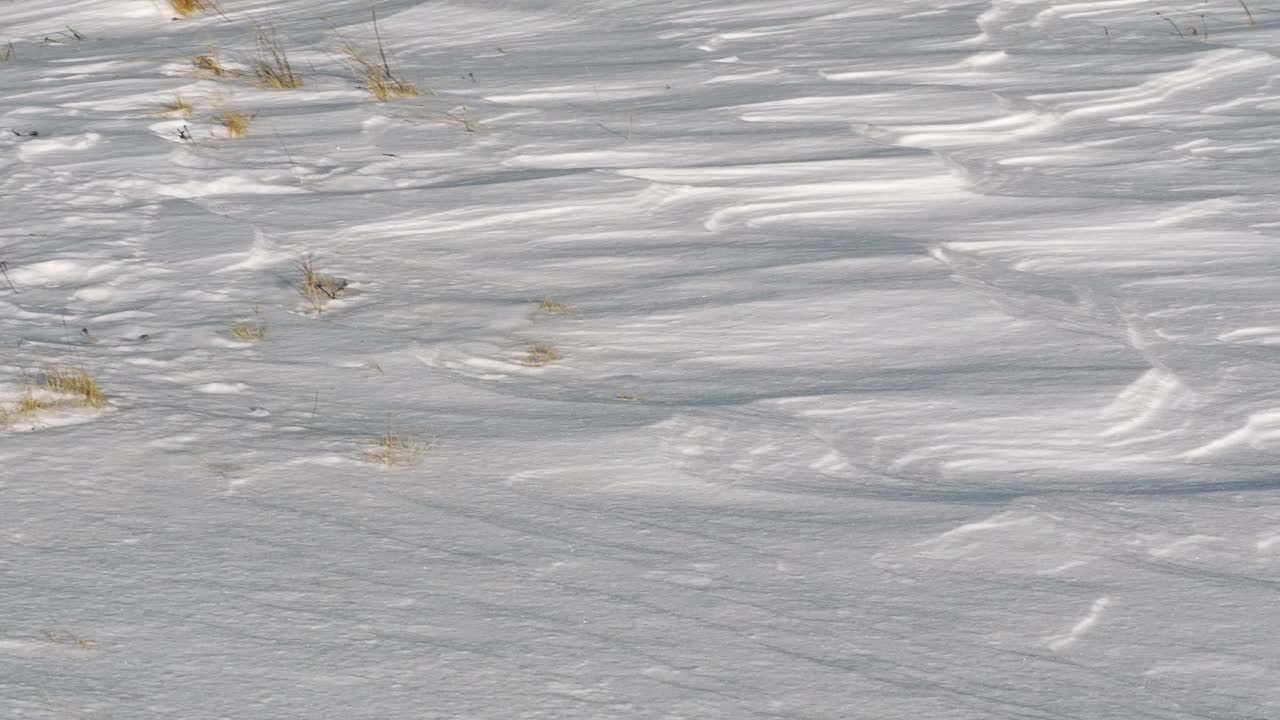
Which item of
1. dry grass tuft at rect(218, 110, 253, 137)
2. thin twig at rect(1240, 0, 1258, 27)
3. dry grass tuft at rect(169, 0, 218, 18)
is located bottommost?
thin twig at rect(1240, 0, 1258, 27)

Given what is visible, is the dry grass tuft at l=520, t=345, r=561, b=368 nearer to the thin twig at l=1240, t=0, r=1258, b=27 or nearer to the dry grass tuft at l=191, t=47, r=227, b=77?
the dry grass tuft at l=191, t=47, r=227, b=77

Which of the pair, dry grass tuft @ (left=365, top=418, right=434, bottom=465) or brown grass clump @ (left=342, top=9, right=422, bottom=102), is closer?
dry grass tuft @ (left=365, top=418, right=434, bottom=465)

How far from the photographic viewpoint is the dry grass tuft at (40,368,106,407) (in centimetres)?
215

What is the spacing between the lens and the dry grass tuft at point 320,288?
2672mm

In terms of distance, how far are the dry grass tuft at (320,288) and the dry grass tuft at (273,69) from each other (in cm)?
191

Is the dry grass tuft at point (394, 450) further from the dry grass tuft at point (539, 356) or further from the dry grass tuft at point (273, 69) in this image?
the dry grass tuft at point (273, 69)

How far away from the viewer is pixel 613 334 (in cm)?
248

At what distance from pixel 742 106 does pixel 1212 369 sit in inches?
76.5

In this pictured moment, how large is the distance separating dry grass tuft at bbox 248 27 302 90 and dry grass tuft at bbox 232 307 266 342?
214 cm

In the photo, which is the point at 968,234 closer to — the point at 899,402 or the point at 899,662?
the point at 899,402

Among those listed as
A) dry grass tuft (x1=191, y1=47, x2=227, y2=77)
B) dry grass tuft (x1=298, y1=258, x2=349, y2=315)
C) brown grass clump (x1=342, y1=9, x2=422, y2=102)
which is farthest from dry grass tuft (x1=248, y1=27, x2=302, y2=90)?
dry grass tuft (x1=298, y1=258, x2=349, y2=315)

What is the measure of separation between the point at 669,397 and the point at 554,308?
1.48ft

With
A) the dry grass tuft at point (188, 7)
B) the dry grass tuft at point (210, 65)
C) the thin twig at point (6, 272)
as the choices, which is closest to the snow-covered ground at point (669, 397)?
the thin twig at point (6, 272)

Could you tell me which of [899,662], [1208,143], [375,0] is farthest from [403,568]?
[375,0]
